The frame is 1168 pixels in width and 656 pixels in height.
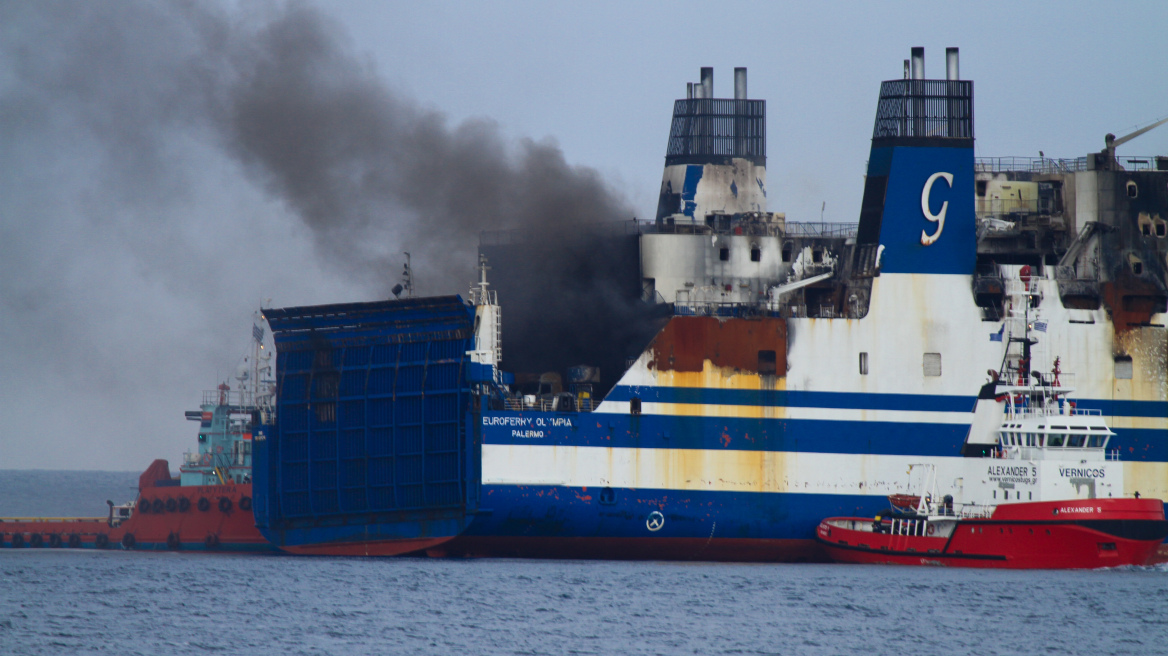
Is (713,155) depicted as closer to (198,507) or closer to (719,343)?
(719,343)

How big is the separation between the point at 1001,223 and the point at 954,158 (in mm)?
2661

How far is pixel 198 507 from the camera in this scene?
60.4 meters

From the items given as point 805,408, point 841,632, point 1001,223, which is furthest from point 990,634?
point 1001,223

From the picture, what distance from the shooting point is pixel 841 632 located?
135ft

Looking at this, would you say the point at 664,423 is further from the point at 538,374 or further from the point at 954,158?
the point at 954,158

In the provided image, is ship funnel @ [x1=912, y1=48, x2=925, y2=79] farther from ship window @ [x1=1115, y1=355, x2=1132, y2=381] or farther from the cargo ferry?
ship window @ [x1=1115, y1=355, x2=1132, y2=381]

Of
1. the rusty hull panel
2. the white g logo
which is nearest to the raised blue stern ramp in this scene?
the rusty hull panel

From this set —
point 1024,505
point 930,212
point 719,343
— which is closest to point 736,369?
point 719,343

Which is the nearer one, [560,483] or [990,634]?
[990,634]

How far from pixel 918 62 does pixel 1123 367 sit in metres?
11.4

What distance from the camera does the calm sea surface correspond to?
39281mm

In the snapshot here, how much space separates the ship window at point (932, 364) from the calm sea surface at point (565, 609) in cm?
640

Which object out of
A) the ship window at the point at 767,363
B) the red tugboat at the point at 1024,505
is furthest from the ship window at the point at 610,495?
the red tugboat at the point at 1024,505

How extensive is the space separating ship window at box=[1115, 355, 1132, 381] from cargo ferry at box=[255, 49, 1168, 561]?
44mm
